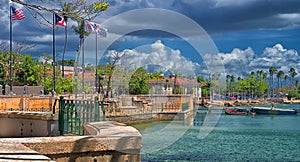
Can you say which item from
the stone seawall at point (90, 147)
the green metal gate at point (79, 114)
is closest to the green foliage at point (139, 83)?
the green metal gate at point (79, 114)

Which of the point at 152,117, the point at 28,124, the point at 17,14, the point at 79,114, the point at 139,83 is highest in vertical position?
the point at 17,14

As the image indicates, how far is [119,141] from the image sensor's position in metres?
6.46

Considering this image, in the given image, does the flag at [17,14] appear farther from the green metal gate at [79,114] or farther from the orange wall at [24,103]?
the green metal gate at [79,114]

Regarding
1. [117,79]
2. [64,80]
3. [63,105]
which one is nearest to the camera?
[63,105]

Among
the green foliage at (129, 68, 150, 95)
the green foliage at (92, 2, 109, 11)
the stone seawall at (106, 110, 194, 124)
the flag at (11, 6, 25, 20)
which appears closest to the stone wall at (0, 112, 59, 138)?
the green foliage at (92, 2, 109, 11)

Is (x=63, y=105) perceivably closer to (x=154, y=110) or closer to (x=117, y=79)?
(x=154, y=110)

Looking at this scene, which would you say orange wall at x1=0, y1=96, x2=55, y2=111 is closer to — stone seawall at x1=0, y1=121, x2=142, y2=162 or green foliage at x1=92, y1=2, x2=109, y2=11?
green foliage at x1=92, y1=2, x2=109, y2=11

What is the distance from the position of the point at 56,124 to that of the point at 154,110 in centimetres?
4627

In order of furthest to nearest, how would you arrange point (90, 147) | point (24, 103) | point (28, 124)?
point (24, 103)
point (28, 124)
point (90, 147)

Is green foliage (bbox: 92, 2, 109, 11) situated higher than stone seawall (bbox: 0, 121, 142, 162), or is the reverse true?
green foliage (bbox: 92, 2, 109, 11)

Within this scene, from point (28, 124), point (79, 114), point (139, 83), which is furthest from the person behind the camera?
point (139, 83)

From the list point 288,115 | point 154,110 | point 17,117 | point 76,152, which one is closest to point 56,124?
point 17,117

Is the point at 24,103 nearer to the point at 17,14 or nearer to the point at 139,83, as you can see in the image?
the point at 17,14

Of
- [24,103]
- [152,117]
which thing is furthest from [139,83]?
[24,103]
